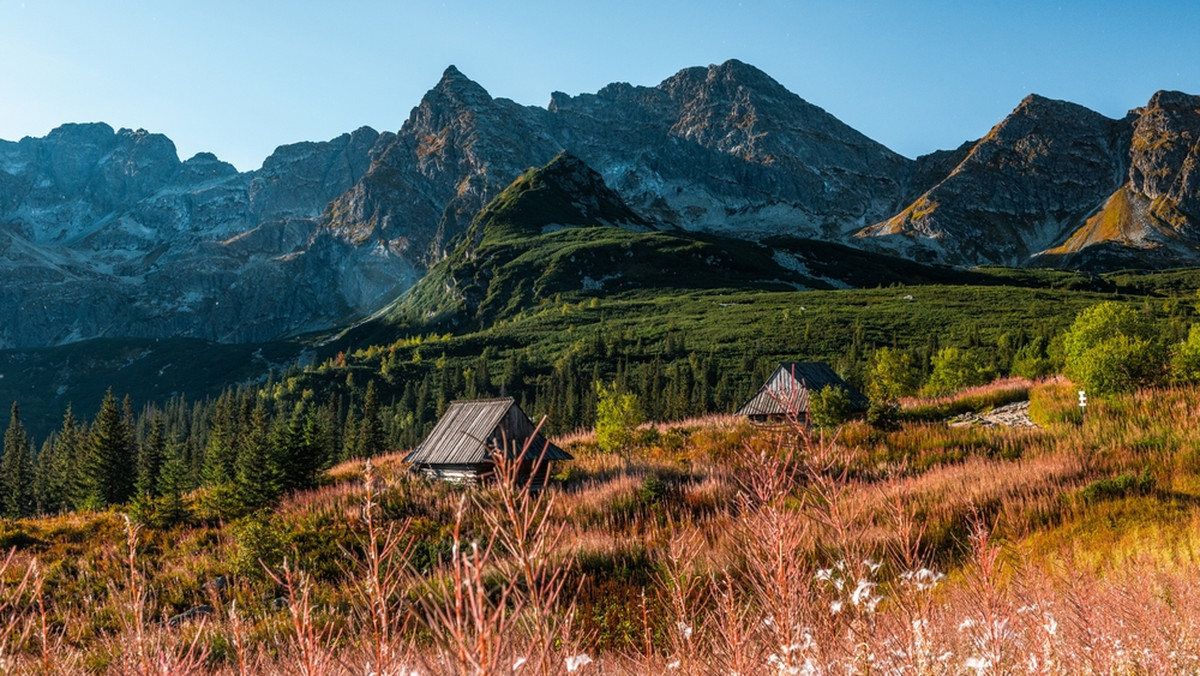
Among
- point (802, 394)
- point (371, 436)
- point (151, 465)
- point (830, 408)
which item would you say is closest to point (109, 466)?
point (151, 465)

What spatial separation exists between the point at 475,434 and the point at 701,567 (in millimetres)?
15158

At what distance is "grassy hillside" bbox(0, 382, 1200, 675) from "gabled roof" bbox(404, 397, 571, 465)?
4.55 feet

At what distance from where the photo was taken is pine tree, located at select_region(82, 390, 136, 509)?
49.0 m

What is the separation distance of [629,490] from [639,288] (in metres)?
161

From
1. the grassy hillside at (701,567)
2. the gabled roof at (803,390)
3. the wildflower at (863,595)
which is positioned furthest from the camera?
the gabled roof at (803,390)

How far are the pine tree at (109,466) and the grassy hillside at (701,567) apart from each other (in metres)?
31.8

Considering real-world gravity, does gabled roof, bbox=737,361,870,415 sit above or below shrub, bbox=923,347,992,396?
above

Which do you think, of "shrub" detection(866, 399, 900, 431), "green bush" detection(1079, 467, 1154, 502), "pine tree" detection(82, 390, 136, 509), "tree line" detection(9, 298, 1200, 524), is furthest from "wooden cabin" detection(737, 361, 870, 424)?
"pine tree" detection(82, 390, 136, 509)

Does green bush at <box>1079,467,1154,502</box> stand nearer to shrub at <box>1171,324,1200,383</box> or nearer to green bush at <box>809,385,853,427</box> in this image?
green bush at <box>809,385,853,427</box>

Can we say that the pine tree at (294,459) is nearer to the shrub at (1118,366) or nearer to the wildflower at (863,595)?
the wildflower at (863,595)

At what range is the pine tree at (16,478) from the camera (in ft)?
229

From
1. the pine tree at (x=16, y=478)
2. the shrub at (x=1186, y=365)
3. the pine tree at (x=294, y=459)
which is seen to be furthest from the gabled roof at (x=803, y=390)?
the pine tree at (x=16, y=478)

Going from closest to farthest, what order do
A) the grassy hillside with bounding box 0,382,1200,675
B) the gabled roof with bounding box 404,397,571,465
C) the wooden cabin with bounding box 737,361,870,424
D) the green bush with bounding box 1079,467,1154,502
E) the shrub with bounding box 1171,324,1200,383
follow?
the grassy hillside with bounding box 0,382,1200,675 < the green bush with bounding box 1079,467,1154,502 < the shrub with bounding box 1171,324,1200,383 < the gabled roof with bounding box 404,397,571,465 < the wooden cabin with bounding box 737,361,870,424

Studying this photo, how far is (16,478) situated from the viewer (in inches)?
2795
